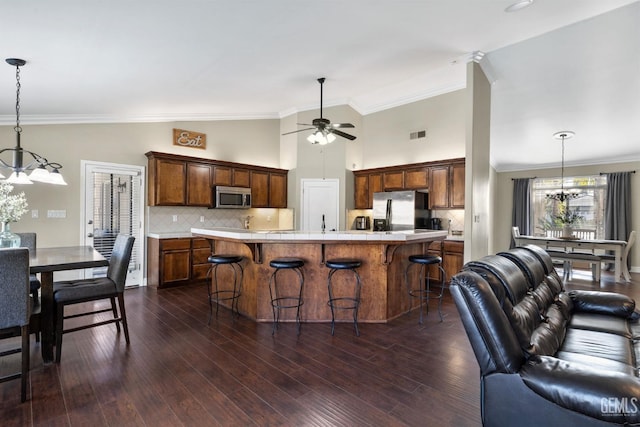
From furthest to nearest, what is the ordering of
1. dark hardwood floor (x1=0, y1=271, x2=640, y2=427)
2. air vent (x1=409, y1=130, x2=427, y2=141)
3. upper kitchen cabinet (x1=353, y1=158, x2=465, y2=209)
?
1. air vent (x1=409, y1=130, x2=427, y2=141)
2. upper kitchen cabinet (x1=353, y1=158, x2=465, y2=209)
3. dark hardwood floor (x1=0, y1=271, x2=640, y2=427)

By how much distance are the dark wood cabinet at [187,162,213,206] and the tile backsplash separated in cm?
35

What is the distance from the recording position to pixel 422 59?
14.7 ft

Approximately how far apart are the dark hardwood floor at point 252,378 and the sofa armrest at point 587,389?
66cm

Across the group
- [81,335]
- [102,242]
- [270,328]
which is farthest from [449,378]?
[102,242]

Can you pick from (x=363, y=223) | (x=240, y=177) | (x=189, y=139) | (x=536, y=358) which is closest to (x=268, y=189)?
(x=240, y=177)

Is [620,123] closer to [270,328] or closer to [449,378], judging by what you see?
[449,378]

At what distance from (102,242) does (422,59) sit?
18.7ft

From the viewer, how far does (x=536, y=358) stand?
1528 mm

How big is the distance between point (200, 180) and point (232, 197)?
0.67 meters

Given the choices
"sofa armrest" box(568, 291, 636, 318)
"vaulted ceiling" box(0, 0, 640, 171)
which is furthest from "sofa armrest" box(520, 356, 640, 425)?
"vaulted ceiling" box(0, 0, 640, 171)

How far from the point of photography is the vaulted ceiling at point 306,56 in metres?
2.78

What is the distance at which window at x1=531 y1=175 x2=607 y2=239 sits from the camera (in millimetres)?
7992

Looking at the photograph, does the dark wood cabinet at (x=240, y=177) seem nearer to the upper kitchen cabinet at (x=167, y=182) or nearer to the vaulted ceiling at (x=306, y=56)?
the upper kitchen cabinet at (x=167, y=182)

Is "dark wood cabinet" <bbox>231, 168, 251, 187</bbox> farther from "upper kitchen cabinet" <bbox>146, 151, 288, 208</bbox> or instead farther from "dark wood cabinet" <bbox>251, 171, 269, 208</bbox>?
"dark wood cabinet" <bbox>251, 171, 269, 208</bbox>
